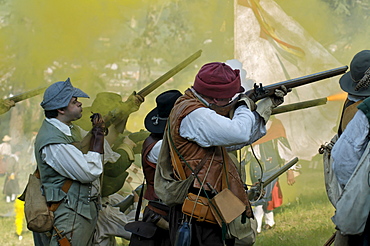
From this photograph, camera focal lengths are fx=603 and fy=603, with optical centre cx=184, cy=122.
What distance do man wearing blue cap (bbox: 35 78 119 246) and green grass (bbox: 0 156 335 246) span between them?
8.79 ft

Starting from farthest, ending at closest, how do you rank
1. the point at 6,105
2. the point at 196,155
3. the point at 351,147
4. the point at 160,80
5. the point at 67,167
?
1. the point at 160,80
2. the point at 6,105
3. the point at 67,167
4. the point at 196,155
5. the point at 351,147

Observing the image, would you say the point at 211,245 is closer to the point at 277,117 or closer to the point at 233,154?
the point at 233,154

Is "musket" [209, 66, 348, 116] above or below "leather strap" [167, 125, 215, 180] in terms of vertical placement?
above

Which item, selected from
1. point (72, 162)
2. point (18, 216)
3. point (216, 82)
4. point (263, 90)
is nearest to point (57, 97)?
point (72, 162)

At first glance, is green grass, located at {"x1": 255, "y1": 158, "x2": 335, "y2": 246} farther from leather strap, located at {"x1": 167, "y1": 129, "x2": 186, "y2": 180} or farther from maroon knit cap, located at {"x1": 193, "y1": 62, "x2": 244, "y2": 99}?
maroon knit cap, located at {"x1": 193, "y1": 62, "x2": 244, "y2": 99}

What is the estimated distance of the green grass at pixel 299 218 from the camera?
24.4 feet

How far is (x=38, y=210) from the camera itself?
4.70 m

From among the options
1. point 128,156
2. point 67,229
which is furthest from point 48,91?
point 128,156

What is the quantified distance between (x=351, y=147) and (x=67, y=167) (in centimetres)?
232

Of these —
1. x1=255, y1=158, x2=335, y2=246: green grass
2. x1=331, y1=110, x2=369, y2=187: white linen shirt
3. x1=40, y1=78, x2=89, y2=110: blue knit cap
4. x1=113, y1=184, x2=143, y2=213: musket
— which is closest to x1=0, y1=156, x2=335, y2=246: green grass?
x1=255, y1=158, x2=335, y2=246: green grass

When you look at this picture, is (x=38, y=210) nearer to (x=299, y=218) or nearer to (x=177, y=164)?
(x=177, y=164)

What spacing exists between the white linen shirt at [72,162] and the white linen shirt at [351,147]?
2.10 metres

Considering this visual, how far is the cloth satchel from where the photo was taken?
15.3 ft

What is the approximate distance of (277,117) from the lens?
8.09 m
